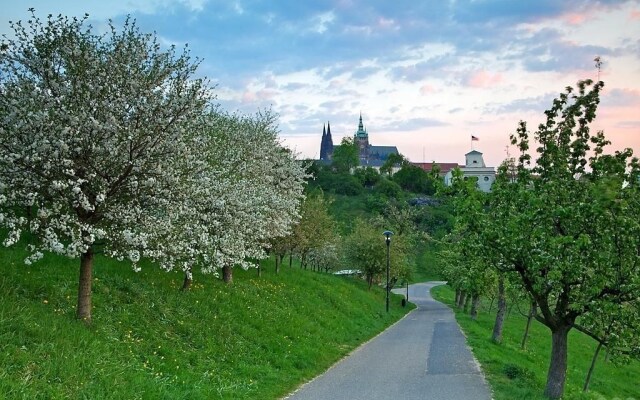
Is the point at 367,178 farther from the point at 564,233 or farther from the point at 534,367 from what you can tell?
the point at 564,233

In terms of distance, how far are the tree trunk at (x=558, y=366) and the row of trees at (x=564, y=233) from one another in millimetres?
25

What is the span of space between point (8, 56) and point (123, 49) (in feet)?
7.34

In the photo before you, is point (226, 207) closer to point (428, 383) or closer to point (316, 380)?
point (316, 380)

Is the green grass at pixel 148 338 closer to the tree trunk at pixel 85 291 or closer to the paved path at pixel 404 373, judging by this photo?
the tree trunk at pixel 85 291

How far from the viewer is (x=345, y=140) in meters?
176

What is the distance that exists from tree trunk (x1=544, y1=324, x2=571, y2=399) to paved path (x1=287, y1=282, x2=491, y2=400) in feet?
5.57

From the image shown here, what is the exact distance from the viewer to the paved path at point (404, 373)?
44.8 feet

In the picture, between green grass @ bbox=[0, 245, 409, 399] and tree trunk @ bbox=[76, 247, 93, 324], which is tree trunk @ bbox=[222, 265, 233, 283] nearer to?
green grass @ bbox=[0, 245, 409, 399]

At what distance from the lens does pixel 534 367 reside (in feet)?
80.2

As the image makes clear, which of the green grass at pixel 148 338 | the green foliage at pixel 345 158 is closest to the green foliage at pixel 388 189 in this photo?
the green foliage at pixel 345 158

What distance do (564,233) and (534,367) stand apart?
1292cm

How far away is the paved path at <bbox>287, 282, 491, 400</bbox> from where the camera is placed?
13.7 meters

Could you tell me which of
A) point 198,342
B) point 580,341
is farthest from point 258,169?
point 580,341

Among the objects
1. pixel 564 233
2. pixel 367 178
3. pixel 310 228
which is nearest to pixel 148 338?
pixel 564 233
